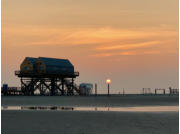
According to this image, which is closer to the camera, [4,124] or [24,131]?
[24,131]

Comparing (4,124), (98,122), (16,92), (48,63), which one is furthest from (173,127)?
(16,92)

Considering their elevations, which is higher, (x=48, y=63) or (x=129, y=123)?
(x=48, y=63)

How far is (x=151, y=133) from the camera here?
14422 mm

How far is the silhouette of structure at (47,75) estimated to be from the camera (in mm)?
80750

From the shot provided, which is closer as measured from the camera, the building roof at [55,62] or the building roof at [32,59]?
the building roof at [55,62]

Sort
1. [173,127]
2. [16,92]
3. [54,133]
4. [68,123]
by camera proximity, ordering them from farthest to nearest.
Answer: [16,92]
[68,123]
[173,127]
[54,133]

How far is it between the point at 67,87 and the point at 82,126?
230 feet

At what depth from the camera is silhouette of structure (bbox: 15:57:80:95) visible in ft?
265

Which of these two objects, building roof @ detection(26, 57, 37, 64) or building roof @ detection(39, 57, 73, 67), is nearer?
building roof @ detection(39, 57, 73, 67)

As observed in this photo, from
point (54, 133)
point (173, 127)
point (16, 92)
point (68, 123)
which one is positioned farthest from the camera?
point (16, 92)

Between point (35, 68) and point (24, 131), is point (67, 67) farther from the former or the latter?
point (24, 131)

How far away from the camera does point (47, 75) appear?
81.1m

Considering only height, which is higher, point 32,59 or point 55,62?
point 32,59

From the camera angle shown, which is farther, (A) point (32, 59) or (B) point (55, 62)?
(A) point (32, 59)
